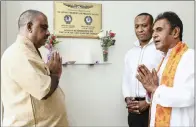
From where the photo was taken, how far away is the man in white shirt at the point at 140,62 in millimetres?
2342

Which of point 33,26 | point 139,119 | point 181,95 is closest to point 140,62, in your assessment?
point 139,119

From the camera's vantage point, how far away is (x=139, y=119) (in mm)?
2367

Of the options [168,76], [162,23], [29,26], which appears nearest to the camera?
[168,76]

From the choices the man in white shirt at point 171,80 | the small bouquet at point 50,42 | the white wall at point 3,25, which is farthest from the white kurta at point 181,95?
the white wall at point 3,25

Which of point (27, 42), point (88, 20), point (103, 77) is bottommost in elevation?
point (103, 77)

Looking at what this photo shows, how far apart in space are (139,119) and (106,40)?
1.00 meters

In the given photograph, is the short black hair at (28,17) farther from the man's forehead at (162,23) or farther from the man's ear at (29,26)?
the man's forehead at (162,23)

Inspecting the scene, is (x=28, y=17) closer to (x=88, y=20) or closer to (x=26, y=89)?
(x=26, y=89)

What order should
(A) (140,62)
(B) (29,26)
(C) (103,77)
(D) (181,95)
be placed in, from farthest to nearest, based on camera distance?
(C) (103,77)
(A) (140,62)
(B) (29,26)
(D) (181,95)

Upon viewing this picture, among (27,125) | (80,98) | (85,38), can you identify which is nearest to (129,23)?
(85,38)

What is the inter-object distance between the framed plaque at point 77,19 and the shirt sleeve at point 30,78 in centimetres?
117

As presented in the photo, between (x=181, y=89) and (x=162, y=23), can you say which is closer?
(x=181, y=89)

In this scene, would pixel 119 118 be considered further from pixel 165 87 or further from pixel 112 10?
pixel 165 87

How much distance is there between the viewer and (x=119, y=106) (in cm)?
299
